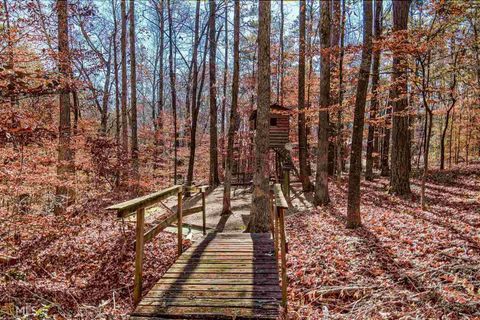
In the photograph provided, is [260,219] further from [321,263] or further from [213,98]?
[213,98]

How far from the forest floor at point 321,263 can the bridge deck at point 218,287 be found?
523 millimetres

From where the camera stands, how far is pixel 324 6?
36.0 feet

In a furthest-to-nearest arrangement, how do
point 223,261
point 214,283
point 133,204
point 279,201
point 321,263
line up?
point 321,263 < point 223,261 < point 279,201 < point 214,283 < point 133,204

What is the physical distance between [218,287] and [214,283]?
0.50 ft

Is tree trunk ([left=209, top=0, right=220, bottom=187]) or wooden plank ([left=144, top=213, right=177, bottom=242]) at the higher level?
tree trunk ([left=209, top=0, right=220, bottom=187])

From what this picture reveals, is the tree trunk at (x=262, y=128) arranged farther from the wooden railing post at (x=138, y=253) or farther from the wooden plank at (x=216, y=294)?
the wooden railing post at (x=138, y=253)

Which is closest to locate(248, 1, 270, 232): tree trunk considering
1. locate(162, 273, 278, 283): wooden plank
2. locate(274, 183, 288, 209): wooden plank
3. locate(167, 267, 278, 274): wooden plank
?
locate(274, 183, 288, 209): wooden plank

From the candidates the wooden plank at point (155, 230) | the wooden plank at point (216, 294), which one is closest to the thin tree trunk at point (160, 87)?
the wooden plank at point (155, 230)

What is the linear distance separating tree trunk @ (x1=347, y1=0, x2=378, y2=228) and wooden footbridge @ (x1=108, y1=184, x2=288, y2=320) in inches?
111

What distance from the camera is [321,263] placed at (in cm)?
567

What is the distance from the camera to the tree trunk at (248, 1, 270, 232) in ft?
25.0

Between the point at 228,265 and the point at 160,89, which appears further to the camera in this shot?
the point at 160,89

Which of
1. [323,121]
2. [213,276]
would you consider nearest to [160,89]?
[323,121]

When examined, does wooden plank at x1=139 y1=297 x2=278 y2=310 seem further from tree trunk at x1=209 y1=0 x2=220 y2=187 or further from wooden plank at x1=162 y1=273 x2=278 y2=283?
tree trunk at x1=209 y1=0 x2=220 y2=187
